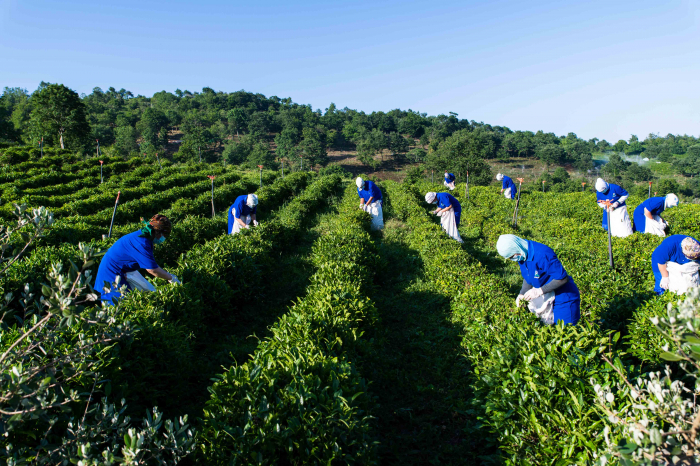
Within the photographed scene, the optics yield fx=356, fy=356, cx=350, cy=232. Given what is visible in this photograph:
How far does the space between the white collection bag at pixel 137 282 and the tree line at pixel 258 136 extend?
27.5 meters

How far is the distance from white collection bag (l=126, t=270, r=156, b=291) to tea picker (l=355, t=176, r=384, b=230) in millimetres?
7599

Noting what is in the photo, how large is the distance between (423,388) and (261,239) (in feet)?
17.1

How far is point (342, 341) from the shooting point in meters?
4.05

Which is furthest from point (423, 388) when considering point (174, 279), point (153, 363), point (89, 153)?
point (89, 153)

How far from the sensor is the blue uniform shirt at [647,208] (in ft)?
28.7

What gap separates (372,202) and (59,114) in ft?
122

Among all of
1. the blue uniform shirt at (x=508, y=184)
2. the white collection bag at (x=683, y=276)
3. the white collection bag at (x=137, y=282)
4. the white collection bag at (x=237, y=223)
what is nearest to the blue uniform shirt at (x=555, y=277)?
the white collection bag at (x=683, y=276)

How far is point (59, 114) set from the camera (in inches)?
1339

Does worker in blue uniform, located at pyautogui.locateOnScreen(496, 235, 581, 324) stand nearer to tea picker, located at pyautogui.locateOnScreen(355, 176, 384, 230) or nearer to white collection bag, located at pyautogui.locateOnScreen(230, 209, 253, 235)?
white collection bag, located at pyautogui.locateOnScreen(230, 209, 253, 235)

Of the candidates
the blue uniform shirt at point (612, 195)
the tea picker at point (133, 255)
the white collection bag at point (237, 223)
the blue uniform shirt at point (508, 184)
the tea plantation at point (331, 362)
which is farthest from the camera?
the blue uniform shirt at point (508, 184)

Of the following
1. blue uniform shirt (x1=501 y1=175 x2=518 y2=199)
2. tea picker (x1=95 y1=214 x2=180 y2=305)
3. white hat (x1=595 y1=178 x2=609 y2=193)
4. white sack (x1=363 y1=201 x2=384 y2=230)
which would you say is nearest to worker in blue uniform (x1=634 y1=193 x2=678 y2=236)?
white hat (x1=595 y1=178 x2=609 y2=193)

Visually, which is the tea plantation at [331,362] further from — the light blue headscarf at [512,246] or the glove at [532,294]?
the light blue headscarf at [512,246]

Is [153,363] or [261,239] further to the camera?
[261,239]

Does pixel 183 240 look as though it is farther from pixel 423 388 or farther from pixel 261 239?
pixel 423 388
